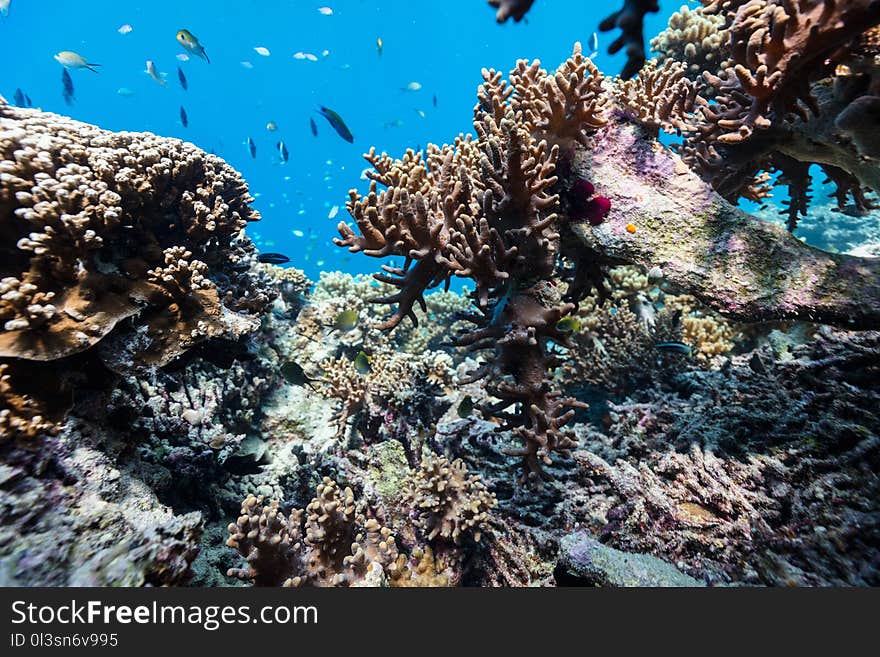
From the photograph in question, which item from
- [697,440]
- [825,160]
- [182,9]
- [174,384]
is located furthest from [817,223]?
[182,9]

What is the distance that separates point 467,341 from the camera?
3248mm

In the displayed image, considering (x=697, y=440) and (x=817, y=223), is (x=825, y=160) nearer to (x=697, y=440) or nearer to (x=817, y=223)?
(x=697, y=440)

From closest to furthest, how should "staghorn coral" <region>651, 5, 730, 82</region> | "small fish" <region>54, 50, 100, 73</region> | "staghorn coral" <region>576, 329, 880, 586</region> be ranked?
"staghorn coral" <region>576, 329, 880, 586</region> < "staghorn coral" <region>651, 5, 730, 82</region> < "small fish" <region>54, 50, 100, 73</region>

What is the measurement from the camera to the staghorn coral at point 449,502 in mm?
3195

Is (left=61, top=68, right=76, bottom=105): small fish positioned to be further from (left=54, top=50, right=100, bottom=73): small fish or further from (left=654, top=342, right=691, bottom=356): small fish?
(left=654, top=342, right=691, bottom=356): small fish

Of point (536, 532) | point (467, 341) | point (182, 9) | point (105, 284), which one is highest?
point (182, 9)

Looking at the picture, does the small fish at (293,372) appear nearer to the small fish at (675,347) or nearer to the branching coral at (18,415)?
the branching coral at (18,415)

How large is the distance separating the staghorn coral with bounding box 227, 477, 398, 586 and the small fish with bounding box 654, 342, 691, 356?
400cm

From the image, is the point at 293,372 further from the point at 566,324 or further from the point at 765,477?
the point at 765,477

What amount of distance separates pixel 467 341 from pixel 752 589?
2.22 meters

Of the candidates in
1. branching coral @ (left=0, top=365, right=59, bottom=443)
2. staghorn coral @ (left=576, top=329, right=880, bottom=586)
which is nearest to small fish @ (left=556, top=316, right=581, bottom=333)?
staghorn coral @ (left=576, top=329, right=880, bottom=586)

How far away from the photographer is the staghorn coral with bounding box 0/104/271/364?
96.5 inches

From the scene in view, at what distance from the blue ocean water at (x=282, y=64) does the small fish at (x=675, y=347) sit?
56.4m

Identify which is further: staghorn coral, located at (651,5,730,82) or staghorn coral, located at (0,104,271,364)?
staghorn coral, located at (651,5,730,82)
